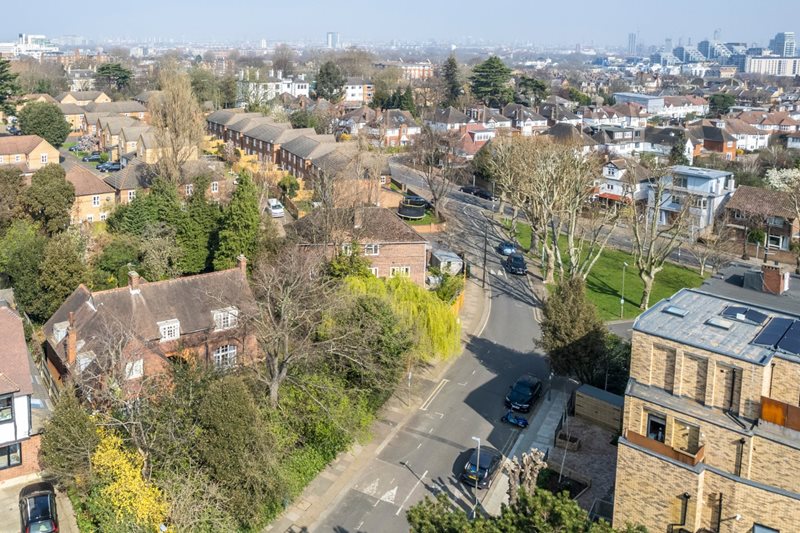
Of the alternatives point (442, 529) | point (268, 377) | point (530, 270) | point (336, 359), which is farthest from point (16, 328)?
point (530, 270)

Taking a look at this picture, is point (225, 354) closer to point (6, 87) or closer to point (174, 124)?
point (174, 124)

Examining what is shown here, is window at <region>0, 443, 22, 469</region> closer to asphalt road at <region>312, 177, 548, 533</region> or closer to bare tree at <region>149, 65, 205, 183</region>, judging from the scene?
asphalt road at <region>312, 177, 548, 533</region>

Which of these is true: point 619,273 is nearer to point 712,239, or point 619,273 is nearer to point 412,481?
point 712,239

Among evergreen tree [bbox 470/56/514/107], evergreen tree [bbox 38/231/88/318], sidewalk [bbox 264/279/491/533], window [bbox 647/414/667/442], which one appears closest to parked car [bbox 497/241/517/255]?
sidewalk [bbox 264/279/491/533]

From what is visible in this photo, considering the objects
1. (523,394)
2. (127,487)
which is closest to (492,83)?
(523,394)

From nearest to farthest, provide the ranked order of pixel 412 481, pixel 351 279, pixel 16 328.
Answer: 1. pixel 412 481
2. pixel 16 328
3. pixel 351 279

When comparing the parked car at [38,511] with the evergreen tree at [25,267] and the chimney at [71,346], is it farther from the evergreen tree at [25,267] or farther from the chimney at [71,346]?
the evergreen tree at [25,267]
